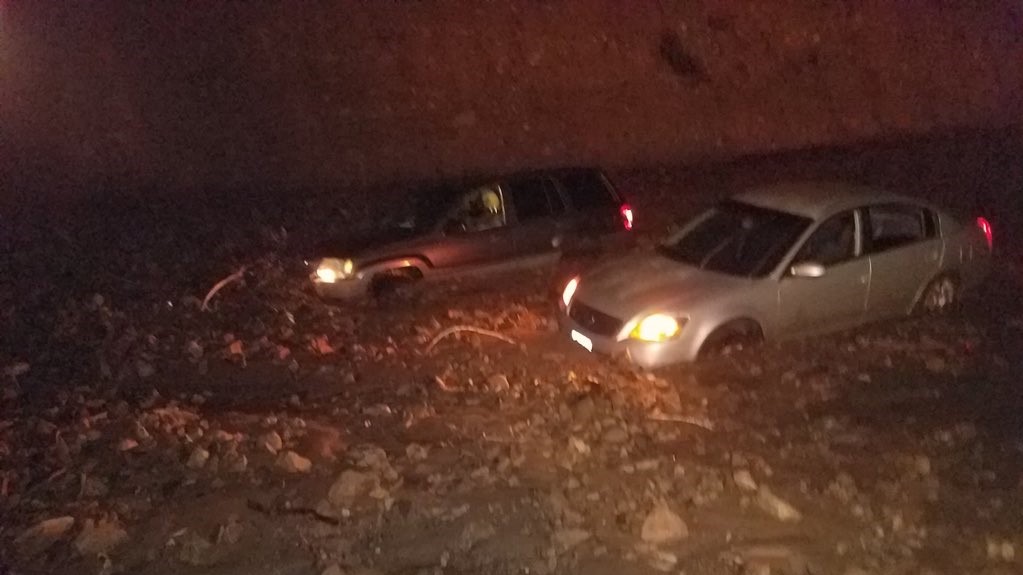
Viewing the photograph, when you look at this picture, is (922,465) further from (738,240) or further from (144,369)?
(144,369)

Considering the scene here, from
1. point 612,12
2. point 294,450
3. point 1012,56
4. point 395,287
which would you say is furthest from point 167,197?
point 1012,56

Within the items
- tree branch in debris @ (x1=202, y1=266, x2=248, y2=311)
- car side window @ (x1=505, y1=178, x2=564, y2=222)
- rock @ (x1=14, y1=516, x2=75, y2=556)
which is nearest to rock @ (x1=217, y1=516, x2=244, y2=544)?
rock @ (x1=14, y1=516, x2=75, y2=556)

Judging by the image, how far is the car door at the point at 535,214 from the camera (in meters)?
12.0

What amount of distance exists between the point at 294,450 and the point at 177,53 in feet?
50.8

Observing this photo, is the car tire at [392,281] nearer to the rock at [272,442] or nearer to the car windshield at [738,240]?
the car windshield at [738,240]

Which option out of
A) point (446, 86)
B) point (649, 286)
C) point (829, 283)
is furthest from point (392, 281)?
point (446, 86)

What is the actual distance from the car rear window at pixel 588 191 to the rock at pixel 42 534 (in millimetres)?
7294

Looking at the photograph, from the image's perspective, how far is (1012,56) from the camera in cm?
2386

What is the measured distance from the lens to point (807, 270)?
897 cm

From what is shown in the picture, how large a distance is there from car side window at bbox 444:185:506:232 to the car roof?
2.89 metres

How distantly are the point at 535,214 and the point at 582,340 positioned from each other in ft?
10.8

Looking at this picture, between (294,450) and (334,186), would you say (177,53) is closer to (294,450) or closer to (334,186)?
(334,186)

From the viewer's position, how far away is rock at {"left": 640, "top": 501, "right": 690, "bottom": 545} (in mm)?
6086

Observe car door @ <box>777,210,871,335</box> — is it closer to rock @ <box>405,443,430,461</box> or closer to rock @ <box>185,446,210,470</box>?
rock @ <box>405,443,430,461</box>
